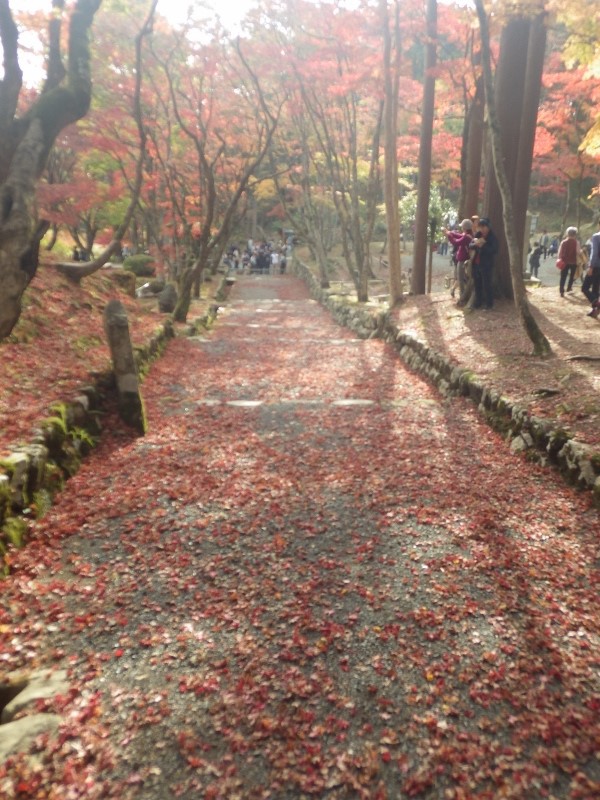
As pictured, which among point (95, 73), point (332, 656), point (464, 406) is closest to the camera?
point (332, 656)

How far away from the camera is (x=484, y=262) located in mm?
11461

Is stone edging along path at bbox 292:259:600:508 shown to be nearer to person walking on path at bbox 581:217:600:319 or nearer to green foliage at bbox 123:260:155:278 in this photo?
person walking on path at bbox 581:217:600:319

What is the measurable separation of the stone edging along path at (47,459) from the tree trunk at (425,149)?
11.3m

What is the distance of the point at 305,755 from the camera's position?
241 cm

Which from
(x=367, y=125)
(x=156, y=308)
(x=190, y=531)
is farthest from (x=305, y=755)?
(x=367, y=125)

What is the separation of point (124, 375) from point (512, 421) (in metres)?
4.68

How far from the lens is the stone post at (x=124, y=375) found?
6.53m

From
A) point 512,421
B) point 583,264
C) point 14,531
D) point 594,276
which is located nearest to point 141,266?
point 583,264

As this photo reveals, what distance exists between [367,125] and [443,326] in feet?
40.6

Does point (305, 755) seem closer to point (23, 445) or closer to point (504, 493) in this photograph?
point (504, 493)

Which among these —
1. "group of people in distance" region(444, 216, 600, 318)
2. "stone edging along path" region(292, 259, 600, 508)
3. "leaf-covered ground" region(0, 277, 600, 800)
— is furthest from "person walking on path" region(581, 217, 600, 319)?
"leaf-covered ground" region(0, 277, 600, 800)

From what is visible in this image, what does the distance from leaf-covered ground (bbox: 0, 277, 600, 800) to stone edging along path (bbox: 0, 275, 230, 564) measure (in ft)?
0.53

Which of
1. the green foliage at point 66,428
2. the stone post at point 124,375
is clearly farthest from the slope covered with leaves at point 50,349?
the stone post at point 124,375

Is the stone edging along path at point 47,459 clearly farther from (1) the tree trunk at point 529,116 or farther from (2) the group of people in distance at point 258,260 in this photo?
(2) the group of people in distance at point 258,260
